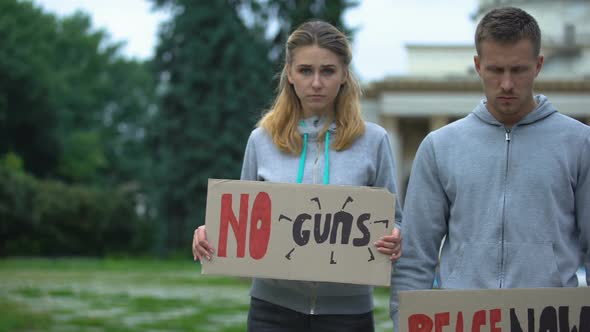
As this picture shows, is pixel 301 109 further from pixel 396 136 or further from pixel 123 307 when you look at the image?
pixel 396 136

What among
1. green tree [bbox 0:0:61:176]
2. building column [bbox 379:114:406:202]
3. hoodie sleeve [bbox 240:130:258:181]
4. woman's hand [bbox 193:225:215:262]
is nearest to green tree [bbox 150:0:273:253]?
green tree [bbox 0:0:61:176]

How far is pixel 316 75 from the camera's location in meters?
3.09

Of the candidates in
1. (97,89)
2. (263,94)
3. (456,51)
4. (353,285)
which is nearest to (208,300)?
(353,285)

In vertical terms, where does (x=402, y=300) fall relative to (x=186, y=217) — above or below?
below

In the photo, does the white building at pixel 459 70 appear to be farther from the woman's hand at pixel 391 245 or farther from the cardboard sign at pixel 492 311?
the cardboard sign at pixel 492 311

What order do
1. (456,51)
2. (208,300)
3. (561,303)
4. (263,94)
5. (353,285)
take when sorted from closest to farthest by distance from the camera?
1. (561,303)
2. (353,285)
3. (208,300)
4. (263,94)
5. (456,51)

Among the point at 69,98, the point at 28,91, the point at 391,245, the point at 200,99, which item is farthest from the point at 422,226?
the point at 69,98

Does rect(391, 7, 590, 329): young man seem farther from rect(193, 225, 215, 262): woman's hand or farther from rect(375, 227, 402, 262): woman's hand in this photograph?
rect(193, 225, 215, 262): woman's hand

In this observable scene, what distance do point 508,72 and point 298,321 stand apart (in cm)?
104

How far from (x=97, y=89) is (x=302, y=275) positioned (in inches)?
1899

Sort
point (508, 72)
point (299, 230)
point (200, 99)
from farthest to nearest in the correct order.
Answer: point (200, 99), point (299, 230), point (508, 72)

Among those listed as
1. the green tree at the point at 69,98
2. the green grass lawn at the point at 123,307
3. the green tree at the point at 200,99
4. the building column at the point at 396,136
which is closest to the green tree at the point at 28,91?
the green tree at the point at 69,98

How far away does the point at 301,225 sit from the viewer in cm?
294

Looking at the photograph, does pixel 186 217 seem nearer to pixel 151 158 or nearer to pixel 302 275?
pixel 151 158
